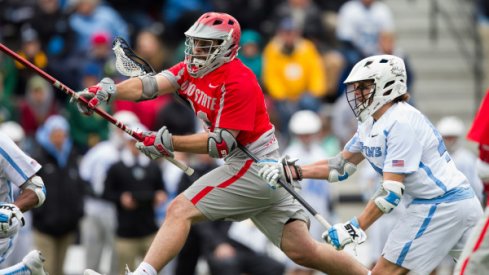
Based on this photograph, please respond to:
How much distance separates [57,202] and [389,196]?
6545 millimetres

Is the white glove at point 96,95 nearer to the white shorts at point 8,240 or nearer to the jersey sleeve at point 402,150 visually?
the white shorts at point 8,240

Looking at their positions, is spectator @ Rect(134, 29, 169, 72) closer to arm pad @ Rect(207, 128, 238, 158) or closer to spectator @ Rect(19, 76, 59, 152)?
spectator @ Rect(19, 76, 59, 152)

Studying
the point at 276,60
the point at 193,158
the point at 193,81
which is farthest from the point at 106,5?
the point at 193,81

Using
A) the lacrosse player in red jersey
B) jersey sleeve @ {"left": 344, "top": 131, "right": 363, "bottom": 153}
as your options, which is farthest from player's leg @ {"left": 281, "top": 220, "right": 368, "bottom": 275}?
jersey sleeve @ {"left": 344, "top": 131, "right": 363, "bottom": 153}

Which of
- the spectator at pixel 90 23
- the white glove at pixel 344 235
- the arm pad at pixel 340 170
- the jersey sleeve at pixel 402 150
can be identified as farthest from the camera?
the spectator at pixel 90 23

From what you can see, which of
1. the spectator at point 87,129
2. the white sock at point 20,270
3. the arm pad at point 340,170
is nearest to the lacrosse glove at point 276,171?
the arm pad at point 340,170

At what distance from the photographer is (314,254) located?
11047mm

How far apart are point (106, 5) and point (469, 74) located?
5.41m

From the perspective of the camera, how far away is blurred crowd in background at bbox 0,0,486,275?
15.9 m

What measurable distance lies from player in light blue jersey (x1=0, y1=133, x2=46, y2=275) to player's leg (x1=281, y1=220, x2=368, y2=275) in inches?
78.9

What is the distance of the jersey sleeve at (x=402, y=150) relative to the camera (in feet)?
33.8

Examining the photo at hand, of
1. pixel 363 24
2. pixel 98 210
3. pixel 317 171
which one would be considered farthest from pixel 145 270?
pixel 363 24

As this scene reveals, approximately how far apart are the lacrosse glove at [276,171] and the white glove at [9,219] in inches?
75.5

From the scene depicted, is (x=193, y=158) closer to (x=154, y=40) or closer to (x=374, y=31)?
(x=154, y=40)
